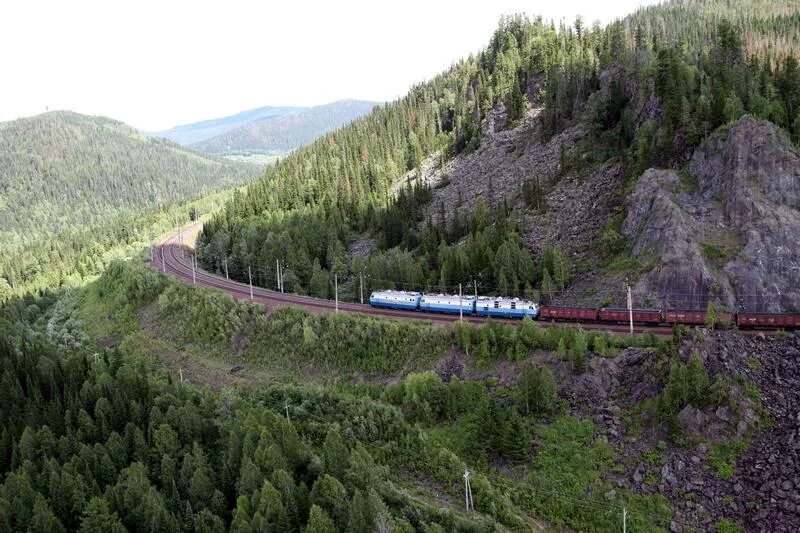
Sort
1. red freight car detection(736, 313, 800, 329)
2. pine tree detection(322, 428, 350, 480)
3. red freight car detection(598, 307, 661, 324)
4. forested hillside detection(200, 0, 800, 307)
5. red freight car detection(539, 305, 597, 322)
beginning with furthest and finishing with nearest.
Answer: forested hillside detection(200, 0, 800, 307) < red freight car detection(539, 305, 597, 322) < red freight car detection(598, 307, 661, 324) < red freight car detection(736, 313, 800, 329) < pine tree detection(322, 428, 350, 480)

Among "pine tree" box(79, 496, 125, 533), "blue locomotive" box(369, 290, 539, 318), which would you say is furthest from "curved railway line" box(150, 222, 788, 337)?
"pine tree" box(79, 496, 125, 533)

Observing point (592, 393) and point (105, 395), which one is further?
point (105, 395)

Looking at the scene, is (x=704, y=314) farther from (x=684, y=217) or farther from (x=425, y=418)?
(x=425, y=418)

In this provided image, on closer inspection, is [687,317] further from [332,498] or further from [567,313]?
[332,498]

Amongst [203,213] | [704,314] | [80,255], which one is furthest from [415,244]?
[203,213]

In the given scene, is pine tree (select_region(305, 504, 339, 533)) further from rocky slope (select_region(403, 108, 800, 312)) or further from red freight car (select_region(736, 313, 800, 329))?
red freight car (select_region(736, 313, 800, 329))

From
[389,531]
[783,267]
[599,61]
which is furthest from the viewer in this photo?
[599,61]
